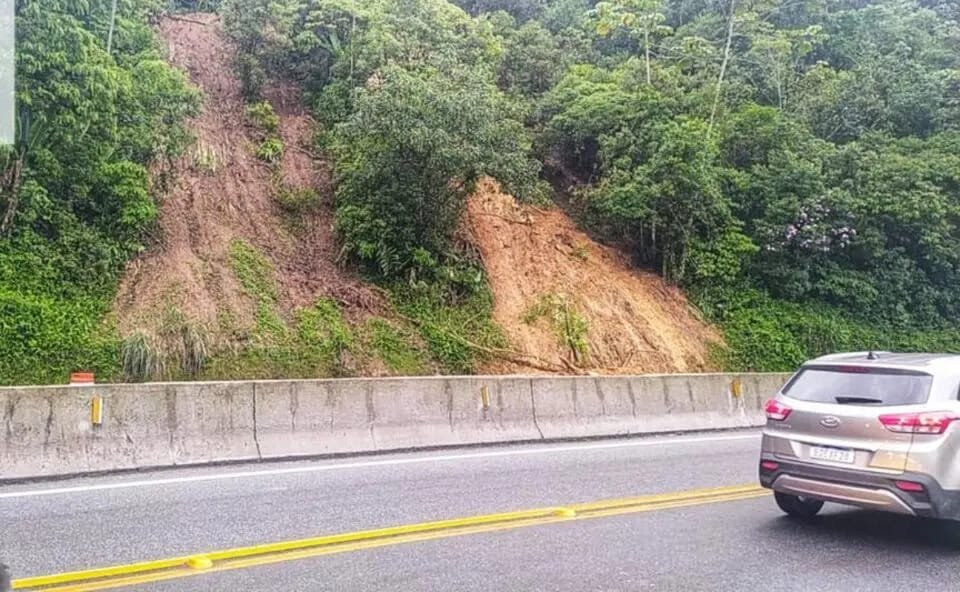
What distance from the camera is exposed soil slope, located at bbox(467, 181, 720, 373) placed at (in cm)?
1848

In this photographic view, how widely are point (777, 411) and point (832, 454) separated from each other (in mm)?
727

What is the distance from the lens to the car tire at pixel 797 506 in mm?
7832

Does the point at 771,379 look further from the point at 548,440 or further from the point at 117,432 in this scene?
the point at 117,432

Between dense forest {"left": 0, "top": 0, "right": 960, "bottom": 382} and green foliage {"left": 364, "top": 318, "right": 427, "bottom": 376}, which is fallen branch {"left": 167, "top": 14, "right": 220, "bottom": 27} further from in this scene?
green foliage {"left": 364, "top": 318, "right": 427, "bottom": 376}

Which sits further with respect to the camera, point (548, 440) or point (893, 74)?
point (893, 74)

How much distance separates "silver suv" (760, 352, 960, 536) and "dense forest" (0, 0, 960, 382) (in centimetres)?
1033

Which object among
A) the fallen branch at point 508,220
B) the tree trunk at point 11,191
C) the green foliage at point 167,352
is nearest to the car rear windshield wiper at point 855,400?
the green foliage at point 167,352

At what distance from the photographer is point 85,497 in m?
7.85

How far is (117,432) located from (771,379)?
502 inches

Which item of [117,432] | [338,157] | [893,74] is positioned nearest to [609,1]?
[893,74]

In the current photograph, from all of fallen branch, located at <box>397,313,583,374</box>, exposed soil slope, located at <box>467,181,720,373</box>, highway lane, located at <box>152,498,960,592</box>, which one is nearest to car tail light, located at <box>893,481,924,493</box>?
highway lane, located at <box>152,498,960,592</box>

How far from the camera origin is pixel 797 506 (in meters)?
7.85

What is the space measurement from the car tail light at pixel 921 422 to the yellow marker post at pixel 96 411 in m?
8.25

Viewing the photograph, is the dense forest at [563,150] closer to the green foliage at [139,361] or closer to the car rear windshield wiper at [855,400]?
the green foliage at [139,361]
